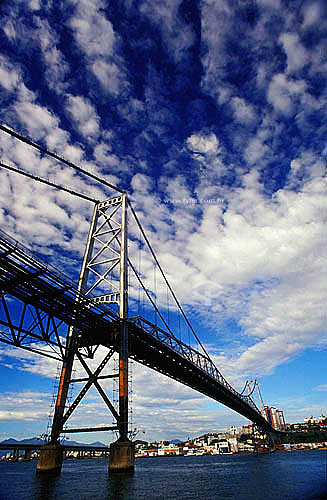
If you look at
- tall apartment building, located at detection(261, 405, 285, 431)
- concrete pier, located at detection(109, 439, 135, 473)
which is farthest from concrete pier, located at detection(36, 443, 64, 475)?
tall apartment building, located at detection(261, 405, 285, 431)

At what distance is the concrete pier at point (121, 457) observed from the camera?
22.3 meters

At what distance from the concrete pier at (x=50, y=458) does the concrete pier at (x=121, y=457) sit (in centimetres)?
490

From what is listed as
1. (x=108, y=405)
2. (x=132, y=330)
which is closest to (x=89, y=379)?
(x=108, y=405)

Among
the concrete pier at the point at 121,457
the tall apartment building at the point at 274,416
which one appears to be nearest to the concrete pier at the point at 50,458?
the concrete pier at the point at 121,457

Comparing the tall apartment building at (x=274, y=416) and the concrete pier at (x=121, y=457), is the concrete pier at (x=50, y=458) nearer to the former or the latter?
the concrete pier at (x=121, y=457)

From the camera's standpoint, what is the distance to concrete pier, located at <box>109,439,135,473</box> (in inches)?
879

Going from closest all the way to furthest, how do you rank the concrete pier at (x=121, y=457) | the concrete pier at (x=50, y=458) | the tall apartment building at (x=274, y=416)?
the concrete pier at (x=121, y=457)
the concrete pier at (x=50, y=458)
the tall apartment building at (x=274, y=416)

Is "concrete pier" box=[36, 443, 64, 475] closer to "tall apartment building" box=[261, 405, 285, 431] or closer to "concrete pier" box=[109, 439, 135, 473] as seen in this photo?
"concrete pier" box=[109, 439, 135, 473]

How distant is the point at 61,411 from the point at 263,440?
448 ft

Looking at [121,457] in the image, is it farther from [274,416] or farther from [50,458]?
[274,416]

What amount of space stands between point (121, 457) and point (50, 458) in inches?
251

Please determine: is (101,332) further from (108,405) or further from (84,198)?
(84,198)

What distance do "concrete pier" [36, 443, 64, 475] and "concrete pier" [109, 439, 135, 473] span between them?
4.90 m

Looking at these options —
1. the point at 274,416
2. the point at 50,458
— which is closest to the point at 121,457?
the point at 50,458
